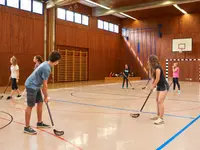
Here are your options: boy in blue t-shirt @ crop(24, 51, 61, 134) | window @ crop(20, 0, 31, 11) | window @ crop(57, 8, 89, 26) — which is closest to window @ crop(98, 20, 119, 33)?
window @ crop(57, 8, 89, 26)

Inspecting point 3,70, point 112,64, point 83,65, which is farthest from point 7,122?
point 112,64

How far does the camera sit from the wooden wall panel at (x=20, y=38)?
1492 centimetres

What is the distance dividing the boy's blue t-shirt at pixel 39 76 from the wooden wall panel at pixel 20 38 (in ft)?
38.3

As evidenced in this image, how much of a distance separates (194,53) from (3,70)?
17335 millimetres

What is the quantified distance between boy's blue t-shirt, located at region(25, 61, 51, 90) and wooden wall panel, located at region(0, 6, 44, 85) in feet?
38.3

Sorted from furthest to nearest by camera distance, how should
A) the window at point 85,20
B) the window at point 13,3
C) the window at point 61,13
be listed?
the window at point 85,20
the window at point 61,13
the window at point 13,3

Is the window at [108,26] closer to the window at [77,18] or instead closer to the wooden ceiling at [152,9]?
the wooden ceiling at [152,9]

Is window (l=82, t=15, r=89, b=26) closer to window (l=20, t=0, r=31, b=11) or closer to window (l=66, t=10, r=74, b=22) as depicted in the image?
window (l=66, t=10, r=74, b=22)

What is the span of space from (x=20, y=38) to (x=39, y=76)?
42.1ft

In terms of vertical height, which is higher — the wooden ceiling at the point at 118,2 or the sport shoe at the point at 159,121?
the wooden ceiling at the point at 118,2

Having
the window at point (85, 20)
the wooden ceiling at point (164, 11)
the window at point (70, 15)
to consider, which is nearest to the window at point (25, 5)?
the window at point (70, 15)

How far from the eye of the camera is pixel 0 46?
48.4ft

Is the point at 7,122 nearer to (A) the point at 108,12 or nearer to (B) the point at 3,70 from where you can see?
(B) the point at 3,70

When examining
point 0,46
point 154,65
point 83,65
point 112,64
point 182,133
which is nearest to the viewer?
point 182,133
